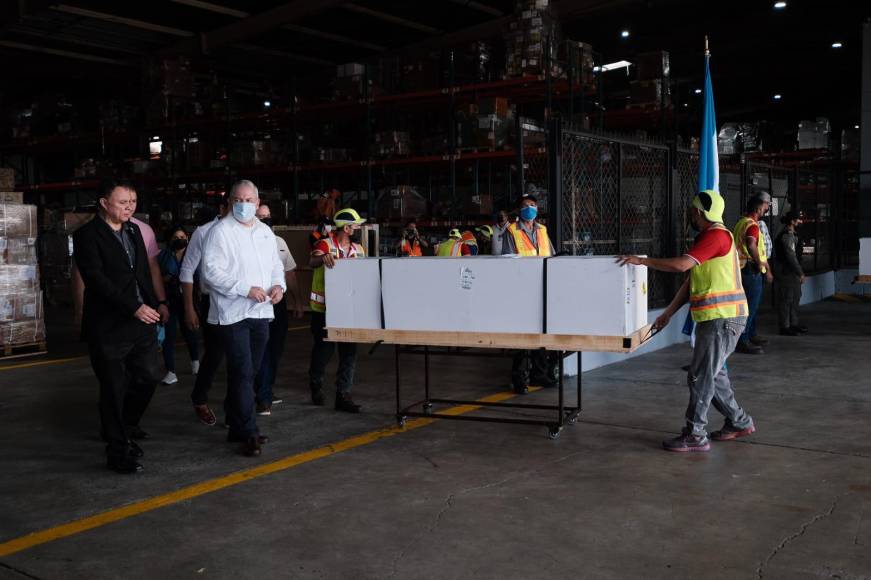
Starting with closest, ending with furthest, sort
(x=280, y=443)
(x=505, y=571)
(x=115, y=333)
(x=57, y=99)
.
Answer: (x=505, y=571), (x=115, y=333), (x=280, y=443), (x=57, y=99)

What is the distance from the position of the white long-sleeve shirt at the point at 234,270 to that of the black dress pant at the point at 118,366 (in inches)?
20.2

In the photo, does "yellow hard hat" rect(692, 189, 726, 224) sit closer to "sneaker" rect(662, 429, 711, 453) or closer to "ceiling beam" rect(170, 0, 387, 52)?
"sneaker" rect(662, 429, 711, 453)

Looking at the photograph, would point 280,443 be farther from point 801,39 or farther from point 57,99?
point 801,39

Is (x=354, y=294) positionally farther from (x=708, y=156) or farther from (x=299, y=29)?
(x=299, y=29)

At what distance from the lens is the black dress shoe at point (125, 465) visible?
223 inches

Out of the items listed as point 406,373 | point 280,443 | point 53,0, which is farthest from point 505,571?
point 53,0

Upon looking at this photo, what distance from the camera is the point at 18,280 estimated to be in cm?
1118

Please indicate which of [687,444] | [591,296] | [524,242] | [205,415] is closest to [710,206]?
[591,296]

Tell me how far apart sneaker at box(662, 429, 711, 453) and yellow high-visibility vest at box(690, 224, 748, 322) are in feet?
2.88

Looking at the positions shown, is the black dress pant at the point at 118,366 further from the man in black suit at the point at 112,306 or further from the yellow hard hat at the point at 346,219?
the yellow hard hat at the point at 346,219

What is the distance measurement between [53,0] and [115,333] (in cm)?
994

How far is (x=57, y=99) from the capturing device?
22500 mm

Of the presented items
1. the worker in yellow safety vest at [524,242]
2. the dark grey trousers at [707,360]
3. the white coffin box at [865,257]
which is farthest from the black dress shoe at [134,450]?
the white coffin box at [865,257]

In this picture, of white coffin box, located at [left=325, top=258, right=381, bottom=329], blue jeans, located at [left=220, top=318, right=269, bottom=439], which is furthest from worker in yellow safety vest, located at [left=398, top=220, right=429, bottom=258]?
blue jeans, located at [left=220, top=318, right=269, bottom=439]
